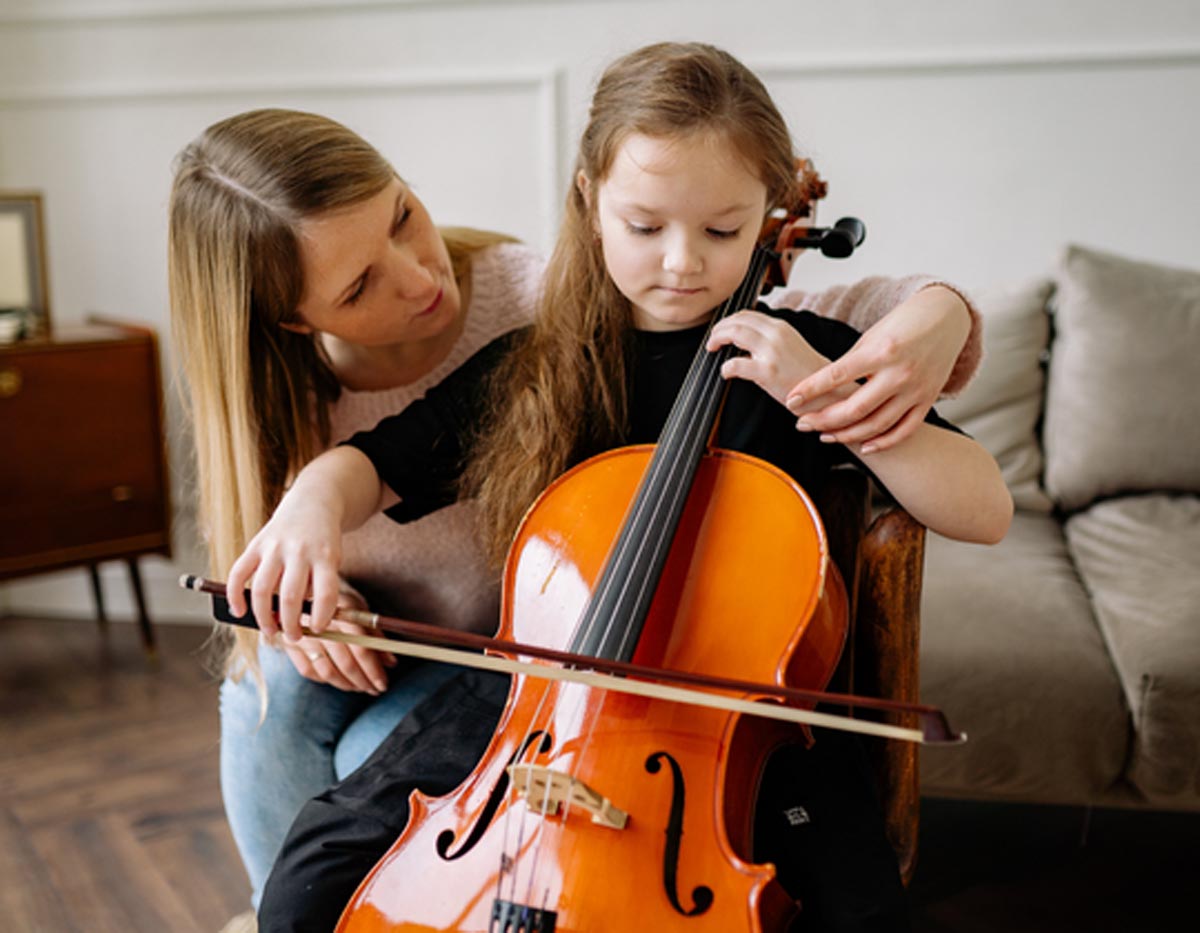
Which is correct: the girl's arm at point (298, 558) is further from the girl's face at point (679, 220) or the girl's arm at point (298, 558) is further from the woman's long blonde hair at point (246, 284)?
the girl's face at point (679, 220)

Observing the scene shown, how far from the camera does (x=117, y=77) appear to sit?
97.5 inches

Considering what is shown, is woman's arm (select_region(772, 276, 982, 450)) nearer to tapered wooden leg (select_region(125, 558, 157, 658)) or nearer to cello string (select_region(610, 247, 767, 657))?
cello string (select_region(610, 247, 767, 657))

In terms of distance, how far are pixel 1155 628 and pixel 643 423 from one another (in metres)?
0.85

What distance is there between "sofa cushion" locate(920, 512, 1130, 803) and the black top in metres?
0.59

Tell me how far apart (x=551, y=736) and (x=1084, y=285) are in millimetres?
1470

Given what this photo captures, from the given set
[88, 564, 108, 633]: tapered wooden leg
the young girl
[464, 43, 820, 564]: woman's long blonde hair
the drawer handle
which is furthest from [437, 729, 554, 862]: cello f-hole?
[88, 564, 108, 633]: tapered wooden leg

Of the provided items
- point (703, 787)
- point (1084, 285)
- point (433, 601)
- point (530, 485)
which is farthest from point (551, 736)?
point (1084, 285)

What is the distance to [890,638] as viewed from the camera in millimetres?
928

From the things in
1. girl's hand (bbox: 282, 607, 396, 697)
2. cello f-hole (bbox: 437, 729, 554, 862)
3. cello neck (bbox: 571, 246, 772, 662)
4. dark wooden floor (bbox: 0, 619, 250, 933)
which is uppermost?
cello neck (bbox: 571, 246, 772, 662)

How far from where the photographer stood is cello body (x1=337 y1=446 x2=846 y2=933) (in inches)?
27.2

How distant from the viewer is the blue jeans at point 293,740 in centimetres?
114

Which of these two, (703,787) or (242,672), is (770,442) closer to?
(703,787)

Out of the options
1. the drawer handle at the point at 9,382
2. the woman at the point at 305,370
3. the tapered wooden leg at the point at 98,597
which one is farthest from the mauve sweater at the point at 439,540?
the tapered wooden leg at the point at 98,597

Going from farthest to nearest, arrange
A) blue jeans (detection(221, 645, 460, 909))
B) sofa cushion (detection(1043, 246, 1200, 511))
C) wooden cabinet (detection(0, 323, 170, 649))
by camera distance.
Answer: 1. wooden cabinet (detection(0, 323, 170, 649))
2. sofa cushion (detection(1043, 246, 1200, 511))
3. blue jeans (detection(221, 645, 460, 909))
